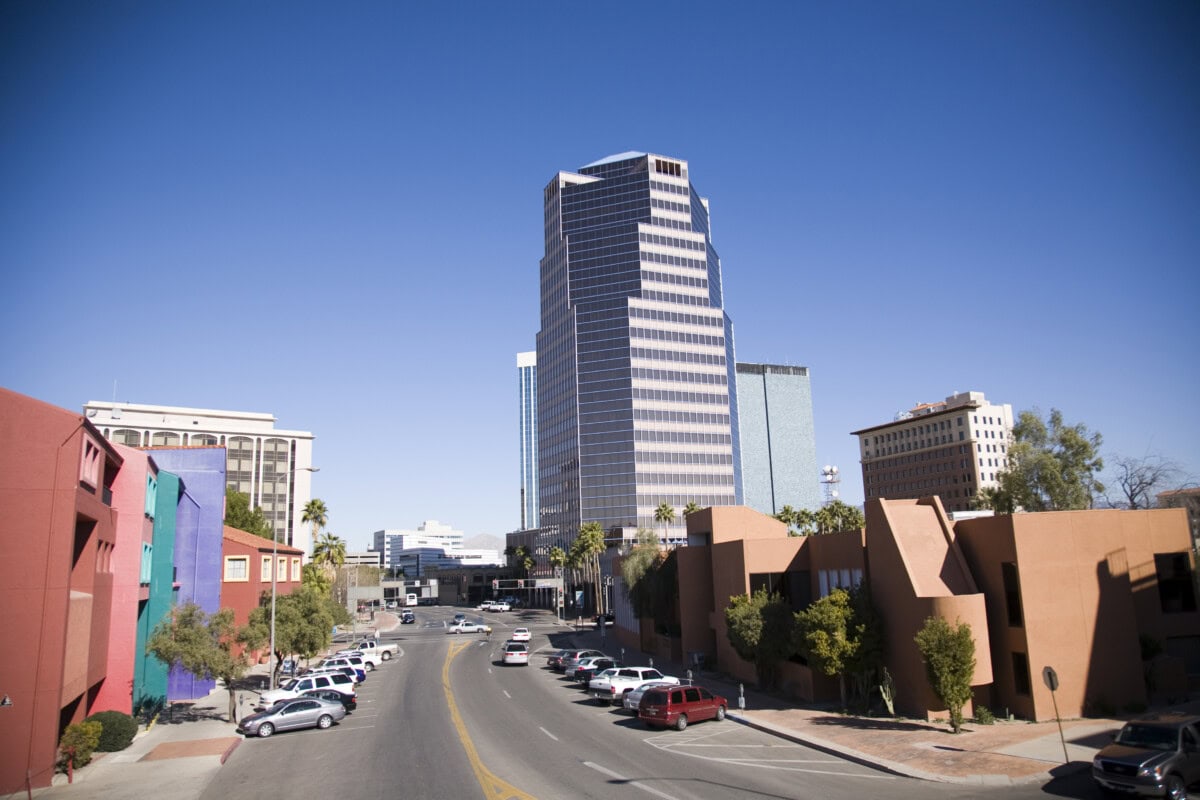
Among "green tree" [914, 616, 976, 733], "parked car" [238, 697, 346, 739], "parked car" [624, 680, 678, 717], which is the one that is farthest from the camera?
"parked car" [624, 680, 678, 717]

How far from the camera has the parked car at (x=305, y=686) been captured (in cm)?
3644

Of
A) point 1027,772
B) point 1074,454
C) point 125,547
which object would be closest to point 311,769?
point 125,547

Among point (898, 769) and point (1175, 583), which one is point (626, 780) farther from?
point (1175, 583)

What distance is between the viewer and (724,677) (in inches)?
1724

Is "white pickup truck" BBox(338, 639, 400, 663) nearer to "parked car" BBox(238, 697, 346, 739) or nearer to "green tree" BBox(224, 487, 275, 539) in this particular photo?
"green tree" BBox(224, 487, 275, 539)

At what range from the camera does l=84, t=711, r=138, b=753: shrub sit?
1145 inches

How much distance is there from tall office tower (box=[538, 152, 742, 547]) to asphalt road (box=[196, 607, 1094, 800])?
96.5 m

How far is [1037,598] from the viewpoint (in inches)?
1138

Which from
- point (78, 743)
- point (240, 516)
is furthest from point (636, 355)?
point (78, 743)

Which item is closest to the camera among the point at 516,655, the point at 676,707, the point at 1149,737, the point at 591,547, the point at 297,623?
the point at 1149,737

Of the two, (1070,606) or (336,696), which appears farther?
(336,696)

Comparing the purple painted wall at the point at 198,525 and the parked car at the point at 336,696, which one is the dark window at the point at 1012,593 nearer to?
the parked car at the point at 336,696

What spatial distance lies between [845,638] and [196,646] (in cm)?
2647

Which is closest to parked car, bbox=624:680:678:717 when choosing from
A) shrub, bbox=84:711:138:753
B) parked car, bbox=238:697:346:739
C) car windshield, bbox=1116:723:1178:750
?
parked car, bbox=238:697:346:739
